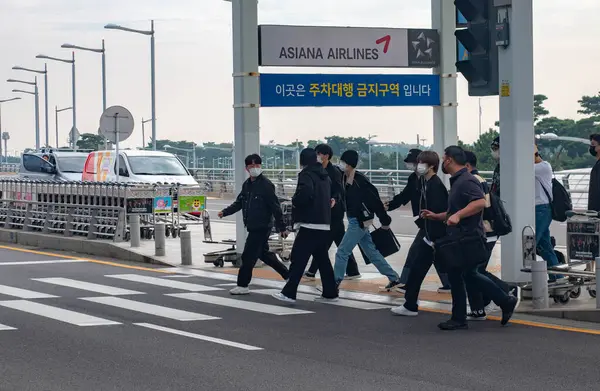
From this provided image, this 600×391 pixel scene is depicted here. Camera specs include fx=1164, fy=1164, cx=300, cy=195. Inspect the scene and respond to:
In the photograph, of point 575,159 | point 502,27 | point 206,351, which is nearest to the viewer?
point 206,351

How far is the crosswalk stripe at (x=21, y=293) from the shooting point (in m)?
14.0

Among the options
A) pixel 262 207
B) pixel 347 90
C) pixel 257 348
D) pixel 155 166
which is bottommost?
pixel 257 348

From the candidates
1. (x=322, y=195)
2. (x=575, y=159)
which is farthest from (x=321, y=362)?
(x=575, y=159)

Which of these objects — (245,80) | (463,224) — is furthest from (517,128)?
(245,80)

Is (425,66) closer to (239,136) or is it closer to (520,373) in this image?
(239,136)

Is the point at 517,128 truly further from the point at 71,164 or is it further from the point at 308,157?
the point at 71,164

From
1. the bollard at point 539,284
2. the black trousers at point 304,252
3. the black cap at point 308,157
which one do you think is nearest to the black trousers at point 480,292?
the bollard at point 539,284

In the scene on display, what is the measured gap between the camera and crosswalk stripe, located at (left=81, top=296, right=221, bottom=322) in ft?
39.4

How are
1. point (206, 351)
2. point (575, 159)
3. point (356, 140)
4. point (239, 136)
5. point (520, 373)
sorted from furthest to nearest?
point (356, 140), point (575, 159), point (239, 136), point (206, 351), point (520, 373)

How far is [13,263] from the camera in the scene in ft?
62.7

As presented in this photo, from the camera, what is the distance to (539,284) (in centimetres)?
1187

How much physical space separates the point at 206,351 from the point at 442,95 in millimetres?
9159

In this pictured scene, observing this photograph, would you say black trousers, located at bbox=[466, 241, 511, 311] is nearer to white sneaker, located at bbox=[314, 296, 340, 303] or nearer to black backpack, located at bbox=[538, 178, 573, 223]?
white sneaker, located at bbox=[314, 296, 340, 303]

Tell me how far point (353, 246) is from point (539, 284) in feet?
10.6
